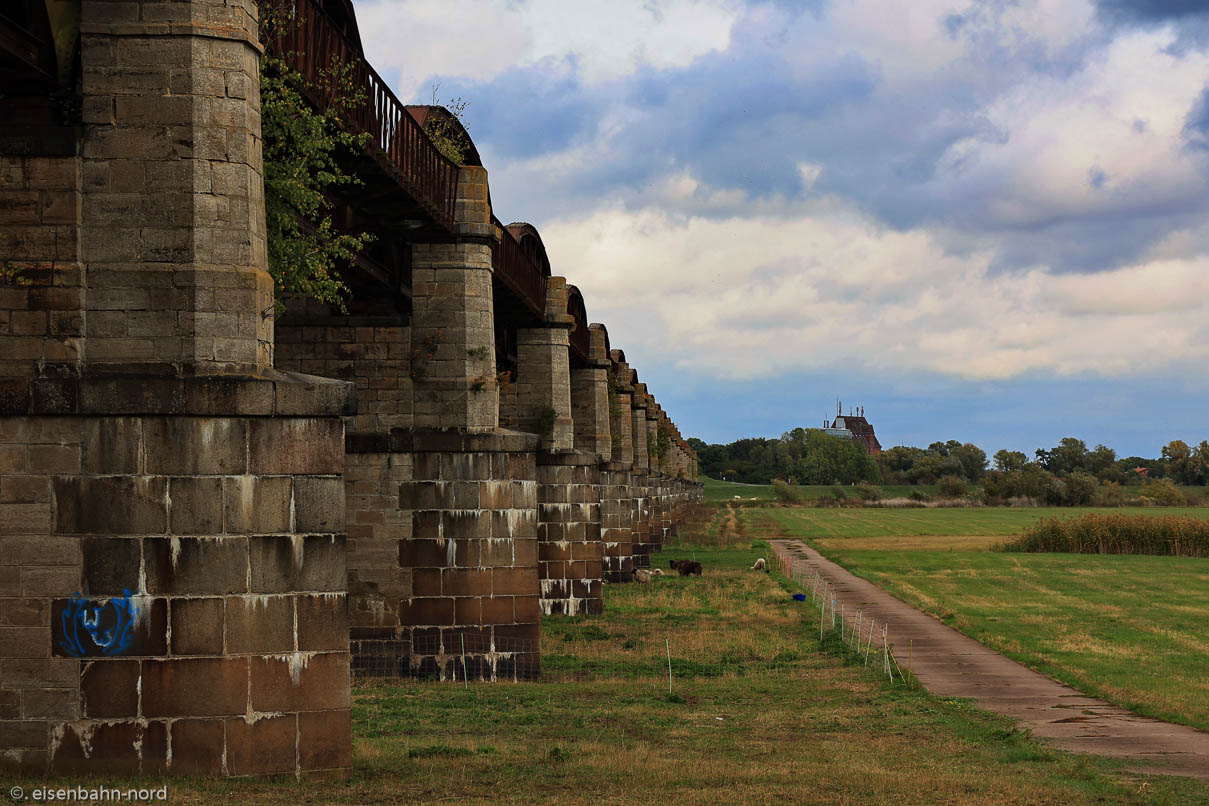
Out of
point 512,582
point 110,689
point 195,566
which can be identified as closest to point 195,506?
point 195,566

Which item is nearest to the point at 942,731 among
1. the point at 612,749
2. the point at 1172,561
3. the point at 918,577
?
the point at 612,749

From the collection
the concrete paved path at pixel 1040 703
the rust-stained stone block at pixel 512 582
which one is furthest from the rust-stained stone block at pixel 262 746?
the rust-stained stone block at pixel 512 582

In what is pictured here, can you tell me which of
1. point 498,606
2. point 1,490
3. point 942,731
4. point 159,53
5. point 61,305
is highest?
point 159,53

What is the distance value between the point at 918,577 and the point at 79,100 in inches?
1674

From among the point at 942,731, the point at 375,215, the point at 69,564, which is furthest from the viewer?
the point at 375,215

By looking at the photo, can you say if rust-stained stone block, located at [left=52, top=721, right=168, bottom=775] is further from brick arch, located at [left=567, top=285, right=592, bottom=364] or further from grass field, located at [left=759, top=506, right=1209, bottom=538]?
grass field, located at [left=759, top=506, right=1209, bottom=538]

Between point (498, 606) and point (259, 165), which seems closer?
point (259, 165)

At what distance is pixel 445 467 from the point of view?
23.0 meters

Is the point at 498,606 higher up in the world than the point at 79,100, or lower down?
lower down

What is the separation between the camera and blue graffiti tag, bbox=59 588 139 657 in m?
11.6

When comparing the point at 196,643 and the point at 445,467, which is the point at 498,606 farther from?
the point at 196,643

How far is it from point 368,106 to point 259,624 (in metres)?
8.88

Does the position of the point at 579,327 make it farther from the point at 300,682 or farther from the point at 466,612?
the point at 300,682

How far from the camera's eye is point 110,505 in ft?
38.7
